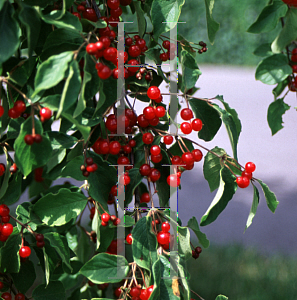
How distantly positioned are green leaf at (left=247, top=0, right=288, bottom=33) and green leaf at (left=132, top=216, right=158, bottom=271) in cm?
31

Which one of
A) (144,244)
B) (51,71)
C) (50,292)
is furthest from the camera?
(50,292)

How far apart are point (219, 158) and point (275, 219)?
150 cm

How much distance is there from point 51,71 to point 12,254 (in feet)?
1.02

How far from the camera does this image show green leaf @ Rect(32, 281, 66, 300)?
615mm

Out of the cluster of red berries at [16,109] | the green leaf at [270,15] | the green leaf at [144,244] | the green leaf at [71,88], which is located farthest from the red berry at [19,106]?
the green leaf at [270,15]

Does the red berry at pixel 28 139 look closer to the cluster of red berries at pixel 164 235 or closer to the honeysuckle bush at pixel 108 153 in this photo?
the honeysuckle bush at pixel 108 153

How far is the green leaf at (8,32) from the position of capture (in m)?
0.42

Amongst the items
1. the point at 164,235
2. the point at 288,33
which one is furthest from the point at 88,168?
the point at 288,33

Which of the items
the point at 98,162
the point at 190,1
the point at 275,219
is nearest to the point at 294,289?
the point at 275,219

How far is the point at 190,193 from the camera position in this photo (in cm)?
211

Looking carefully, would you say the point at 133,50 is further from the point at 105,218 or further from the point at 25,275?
the point at 25,275

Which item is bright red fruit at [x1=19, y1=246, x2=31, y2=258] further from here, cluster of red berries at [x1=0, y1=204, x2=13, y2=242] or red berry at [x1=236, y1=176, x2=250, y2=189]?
red berry at [x1=236, y1=176, x2=250, y2=189]

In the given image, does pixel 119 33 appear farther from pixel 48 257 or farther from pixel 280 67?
pixel 48 257

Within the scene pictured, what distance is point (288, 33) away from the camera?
53 centimetres
